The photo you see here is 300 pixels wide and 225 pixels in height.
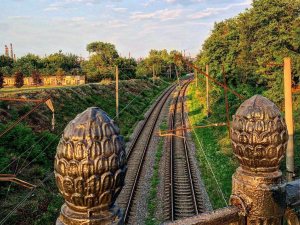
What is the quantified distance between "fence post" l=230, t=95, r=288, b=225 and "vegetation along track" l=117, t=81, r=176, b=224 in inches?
279

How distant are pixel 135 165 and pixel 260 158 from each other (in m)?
12.2

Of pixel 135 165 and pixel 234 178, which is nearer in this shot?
pixel 234 178

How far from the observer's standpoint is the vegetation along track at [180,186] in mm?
9141

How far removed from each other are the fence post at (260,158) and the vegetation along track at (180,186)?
22.2 ft

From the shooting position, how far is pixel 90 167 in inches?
61.8

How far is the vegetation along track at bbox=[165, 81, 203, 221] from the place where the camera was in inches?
360

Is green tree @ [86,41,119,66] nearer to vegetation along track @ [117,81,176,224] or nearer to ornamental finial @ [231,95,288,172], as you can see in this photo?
vegetation along track @ [117,81,176,224]

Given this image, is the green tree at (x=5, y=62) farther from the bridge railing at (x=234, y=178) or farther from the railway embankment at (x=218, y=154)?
the bridge railing at (x=234, y=178)

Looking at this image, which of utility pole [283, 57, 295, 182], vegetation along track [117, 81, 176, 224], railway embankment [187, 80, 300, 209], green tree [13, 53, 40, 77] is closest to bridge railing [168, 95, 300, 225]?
utility pole [283, 57, 295, 182]

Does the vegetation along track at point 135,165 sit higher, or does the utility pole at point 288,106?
the utility pole at point 288,106

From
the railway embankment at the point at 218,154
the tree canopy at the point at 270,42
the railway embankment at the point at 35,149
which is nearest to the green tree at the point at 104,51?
the railway embankment at the point at 35,149

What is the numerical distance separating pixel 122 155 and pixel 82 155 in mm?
260

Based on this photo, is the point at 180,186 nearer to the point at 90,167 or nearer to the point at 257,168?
the point at 257,168

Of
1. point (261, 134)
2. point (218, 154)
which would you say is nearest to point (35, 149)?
point (218, 154)
